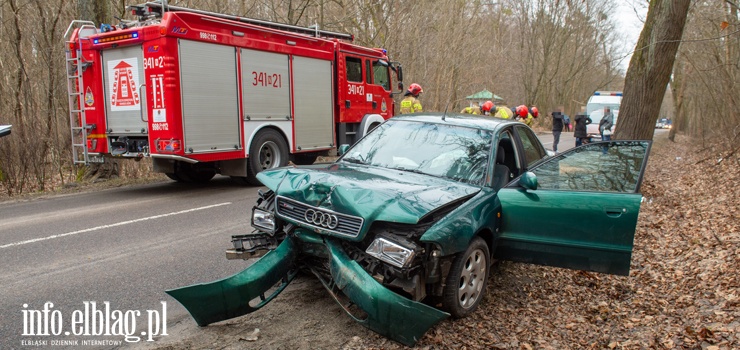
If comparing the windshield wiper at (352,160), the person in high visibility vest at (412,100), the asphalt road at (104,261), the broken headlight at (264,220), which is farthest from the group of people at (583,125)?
the broken headlight at (264,220)

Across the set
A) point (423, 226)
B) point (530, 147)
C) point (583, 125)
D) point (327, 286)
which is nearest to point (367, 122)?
point (530, 147)

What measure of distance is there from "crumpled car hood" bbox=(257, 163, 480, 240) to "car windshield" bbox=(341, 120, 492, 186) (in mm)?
221

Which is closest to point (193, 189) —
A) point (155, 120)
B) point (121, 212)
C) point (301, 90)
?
point (155, 120)

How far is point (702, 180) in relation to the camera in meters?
12.9

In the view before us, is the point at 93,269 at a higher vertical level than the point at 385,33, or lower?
lower

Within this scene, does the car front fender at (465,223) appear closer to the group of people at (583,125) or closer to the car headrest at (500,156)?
the car headrest at (500,156)

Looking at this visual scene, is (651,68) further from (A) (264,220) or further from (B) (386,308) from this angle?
(B) (386,308)

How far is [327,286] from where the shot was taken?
3.83 meters

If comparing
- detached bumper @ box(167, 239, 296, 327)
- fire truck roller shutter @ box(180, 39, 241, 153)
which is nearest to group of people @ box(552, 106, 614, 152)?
fire truck roller shutter @ box(180, 39, 241, 153)

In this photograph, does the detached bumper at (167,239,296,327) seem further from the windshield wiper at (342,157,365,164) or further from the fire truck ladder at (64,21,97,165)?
the fire truck ladder at (64,21,97,165)

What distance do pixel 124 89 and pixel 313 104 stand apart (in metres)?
4.06

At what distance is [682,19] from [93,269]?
10.0 metres

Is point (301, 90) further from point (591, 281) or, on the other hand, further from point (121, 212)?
point (591, 281)

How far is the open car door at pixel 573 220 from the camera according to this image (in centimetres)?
402
